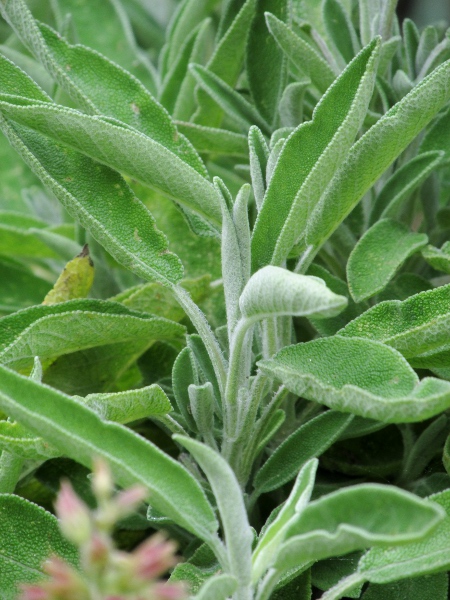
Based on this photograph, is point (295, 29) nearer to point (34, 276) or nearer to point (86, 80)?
point (86, 80)

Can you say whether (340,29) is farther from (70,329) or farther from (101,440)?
(101,440)

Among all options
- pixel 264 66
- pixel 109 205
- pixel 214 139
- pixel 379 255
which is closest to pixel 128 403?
pixel 109 205

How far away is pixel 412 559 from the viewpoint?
0.60 metres

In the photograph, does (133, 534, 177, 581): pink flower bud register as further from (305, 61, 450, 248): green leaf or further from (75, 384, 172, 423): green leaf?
(305, 61, 450, 248): green leaf

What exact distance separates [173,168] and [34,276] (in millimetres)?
486

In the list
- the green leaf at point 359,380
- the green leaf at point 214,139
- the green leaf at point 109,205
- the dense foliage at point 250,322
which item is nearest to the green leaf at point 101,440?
the dense foliage at point 250,322

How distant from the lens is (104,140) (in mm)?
693

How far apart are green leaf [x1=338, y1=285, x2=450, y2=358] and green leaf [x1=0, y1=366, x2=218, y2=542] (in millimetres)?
239

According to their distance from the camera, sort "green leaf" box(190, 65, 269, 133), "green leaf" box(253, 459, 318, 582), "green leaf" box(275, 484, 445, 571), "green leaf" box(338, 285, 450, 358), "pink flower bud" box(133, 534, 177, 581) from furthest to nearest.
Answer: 1. "green leaf" box(190, 65, 269, 133)
2. "green leaf" box(338, 285, 450, 358)
3. "green leaf" box(253, 459, 318, 582)
4. "green leaf" box(275, 484, 445, 571)
5. "pink flower bud" box(133, 534, 177, 581)

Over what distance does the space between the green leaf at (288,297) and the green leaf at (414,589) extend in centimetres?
31

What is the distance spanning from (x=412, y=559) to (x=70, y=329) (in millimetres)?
387

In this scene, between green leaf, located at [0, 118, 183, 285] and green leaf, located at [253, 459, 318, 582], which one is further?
green leaf, located at [0, 118, 183, 285]

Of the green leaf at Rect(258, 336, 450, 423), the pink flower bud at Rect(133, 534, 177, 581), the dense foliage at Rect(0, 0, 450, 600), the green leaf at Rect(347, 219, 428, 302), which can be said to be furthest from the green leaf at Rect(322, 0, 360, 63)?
the pink flower bud at Rect(133, 534, 177, 581)

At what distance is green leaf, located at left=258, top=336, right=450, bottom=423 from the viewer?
1.78 ft
